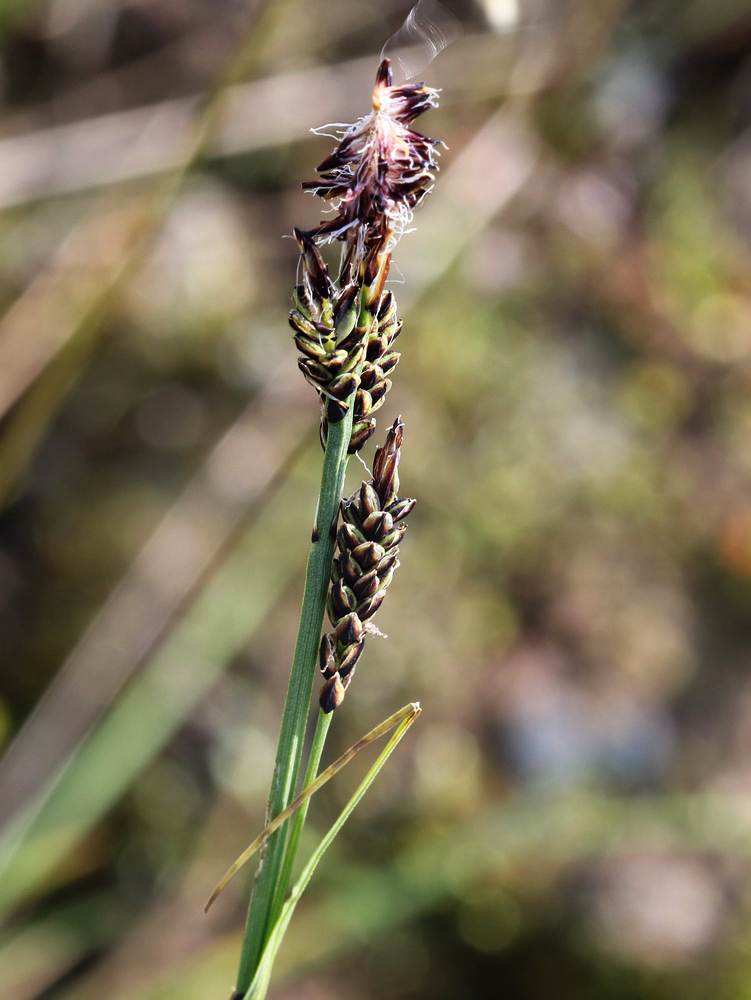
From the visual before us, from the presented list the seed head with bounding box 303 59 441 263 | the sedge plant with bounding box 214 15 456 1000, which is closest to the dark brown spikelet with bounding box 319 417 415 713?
the sedge plant with bounding box 214 15 456 1000

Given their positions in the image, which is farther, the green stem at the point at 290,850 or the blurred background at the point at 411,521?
the blurred background at the point at 411,521

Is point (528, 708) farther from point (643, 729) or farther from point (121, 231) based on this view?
point (121, 231)

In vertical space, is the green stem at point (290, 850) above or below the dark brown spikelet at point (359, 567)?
below

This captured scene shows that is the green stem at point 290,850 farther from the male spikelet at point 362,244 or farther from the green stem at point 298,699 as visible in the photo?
the male spikelet at point 362,244

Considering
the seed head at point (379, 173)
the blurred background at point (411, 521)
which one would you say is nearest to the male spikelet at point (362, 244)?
the seed head at point (379, 173)

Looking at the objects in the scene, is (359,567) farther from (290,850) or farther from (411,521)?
(411,521)

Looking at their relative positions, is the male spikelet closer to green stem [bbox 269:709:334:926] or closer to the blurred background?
green stem [bbox 269:709:334:926]

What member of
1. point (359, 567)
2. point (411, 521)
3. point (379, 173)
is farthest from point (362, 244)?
point (411, 521)

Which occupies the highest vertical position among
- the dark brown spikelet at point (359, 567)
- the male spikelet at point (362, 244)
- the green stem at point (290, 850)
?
the male spikelet at point (362, 244)

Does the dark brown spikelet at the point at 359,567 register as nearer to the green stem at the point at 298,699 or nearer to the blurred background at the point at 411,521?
the green stem at the point at 298,699
